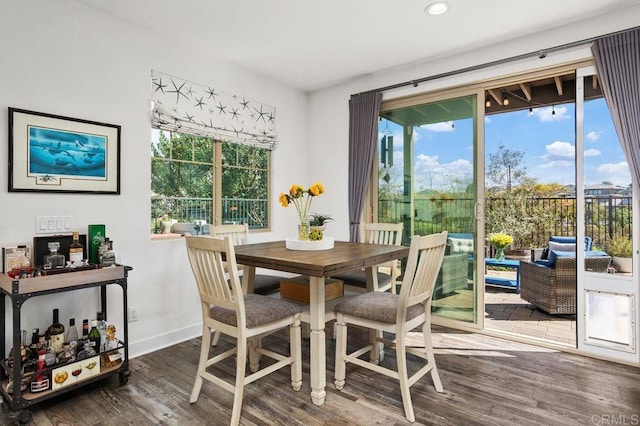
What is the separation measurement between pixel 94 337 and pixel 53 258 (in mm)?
577

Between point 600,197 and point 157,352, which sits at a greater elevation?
point 600,197

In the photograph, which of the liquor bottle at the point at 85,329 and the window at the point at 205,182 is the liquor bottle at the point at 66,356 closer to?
the liquor bottle at the point at 85,329

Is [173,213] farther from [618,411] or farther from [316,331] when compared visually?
[618,411]

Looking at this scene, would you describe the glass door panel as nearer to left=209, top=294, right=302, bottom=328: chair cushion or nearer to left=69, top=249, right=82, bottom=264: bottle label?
left=209, top=294, right=302, bottom=328: chair cushion

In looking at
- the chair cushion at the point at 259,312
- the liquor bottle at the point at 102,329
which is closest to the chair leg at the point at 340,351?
the chair cushion at the point at 259,312

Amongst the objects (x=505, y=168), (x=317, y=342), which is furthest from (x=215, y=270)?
(x=505, y=168)

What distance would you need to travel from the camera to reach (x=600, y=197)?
2750 millimetres

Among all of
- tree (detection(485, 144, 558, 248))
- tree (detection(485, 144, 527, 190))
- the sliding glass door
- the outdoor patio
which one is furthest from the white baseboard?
tree (detection(485, 144, 527, 190))

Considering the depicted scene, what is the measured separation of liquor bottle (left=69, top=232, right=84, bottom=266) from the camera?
225 cm

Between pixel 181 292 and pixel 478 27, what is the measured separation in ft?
11.0

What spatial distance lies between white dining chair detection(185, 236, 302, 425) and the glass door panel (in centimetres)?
193

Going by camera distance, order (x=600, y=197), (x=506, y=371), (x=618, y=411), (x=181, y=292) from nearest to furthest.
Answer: (x=618, y=411) → (x=506, y=371) → (x=600, y=197) → (x=181, y=292)

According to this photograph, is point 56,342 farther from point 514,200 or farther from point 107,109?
point 514,200

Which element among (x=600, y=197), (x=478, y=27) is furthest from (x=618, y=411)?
(x=478, y=27)
